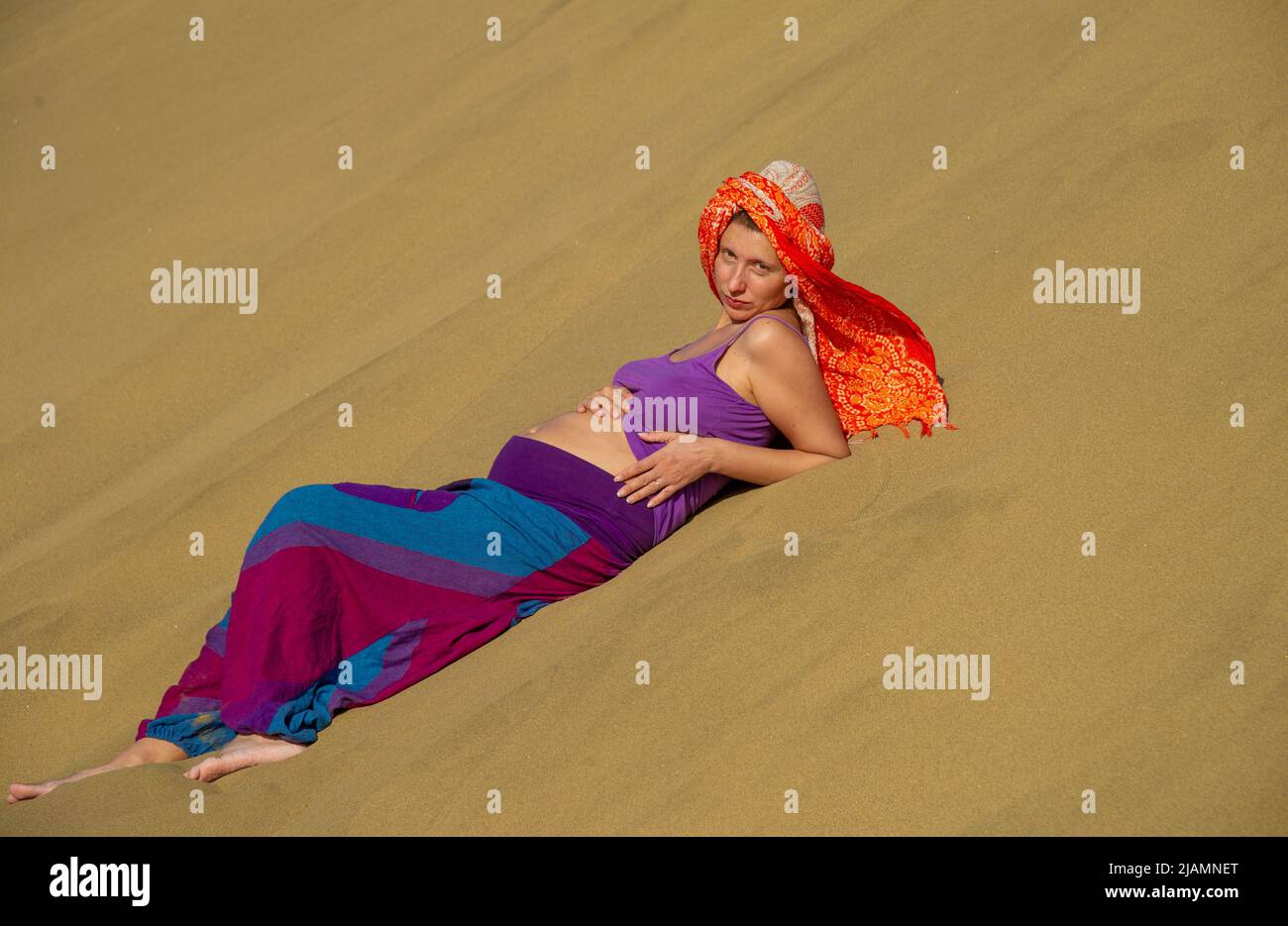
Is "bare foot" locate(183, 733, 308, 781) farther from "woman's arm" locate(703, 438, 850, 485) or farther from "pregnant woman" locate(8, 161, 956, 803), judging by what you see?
"woman's arm" locate(703, 438, 850, 485)

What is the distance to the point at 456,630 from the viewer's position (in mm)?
3533

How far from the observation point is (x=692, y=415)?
372 cm

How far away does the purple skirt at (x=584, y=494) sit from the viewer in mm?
3680

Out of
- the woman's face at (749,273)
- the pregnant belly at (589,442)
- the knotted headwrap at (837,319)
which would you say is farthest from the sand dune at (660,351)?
the woman's face at (749,273)

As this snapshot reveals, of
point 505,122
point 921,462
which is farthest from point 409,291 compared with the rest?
point 921,462

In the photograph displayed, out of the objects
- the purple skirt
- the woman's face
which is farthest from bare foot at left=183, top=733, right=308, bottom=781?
the woman's face

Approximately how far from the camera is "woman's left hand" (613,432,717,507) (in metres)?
3.64

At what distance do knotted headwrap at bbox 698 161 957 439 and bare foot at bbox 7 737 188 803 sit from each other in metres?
1.91

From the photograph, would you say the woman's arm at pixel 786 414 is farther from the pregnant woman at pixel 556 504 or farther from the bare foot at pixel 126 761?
the bare foot at pixel 126 761

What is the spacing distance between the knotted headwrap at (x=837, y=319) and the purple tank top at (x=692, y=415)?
0.52 ft

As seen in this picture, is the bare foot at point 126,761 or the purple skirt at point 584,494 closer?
the bare foot at point 126,761

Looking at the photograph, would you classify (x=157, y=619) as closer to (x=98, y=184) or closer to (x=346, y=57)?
(x=98, y=184)

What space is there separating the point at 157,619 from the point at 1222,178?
3.74 m

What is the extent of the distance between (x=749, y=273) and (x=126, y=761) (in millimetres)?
2005
